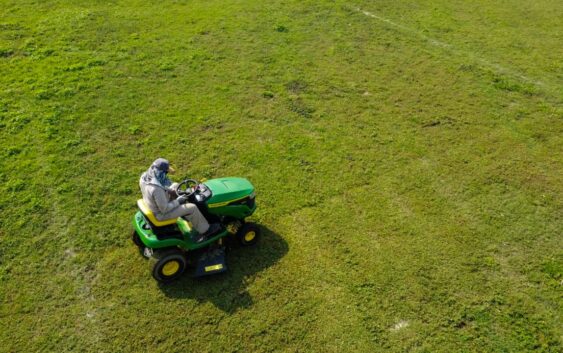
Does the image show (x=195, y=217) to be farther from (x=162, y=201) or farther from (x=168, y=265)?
(x=168, y=265)

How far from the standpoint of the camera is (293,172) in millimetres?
9758

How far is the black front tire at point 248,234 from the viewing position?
7.76 metres

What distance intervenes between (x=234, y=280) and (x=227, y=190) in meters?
1.58

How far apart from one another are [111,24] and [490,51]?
13.7 metres

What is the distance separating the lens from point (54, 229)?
Result: 8195 mm

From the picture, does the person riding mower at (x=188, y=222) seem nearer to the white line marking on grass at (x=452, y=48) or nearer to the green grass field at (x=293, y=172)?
the green grass field at (x=293, y=172)

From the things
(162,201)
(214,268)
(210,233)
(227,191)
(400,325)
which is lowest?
(400,325)

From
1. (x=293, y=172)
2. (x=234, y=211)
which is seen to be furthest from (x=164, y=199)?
(x=293, y=172)

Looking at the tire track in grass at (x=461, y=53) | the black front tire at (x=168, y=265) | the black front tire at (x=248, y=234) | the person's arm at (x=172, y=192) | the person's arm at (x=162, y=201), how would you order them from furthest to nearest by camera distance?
the tire track in grass at (x=461, y=53) < the black front tire at (x=248, y=234) < the person's arm at (x=172, y=192) < the black front tire at (x=168, y=265) < the person's arm at (x=162, y=201)

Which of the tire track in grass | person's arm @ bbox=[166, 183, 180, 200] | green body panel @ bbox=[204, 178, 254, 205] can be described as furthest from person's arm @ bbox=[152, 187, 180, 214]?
the tire track in grass

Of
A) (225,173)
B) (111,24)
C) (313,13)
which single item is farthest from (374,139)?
(111,24)

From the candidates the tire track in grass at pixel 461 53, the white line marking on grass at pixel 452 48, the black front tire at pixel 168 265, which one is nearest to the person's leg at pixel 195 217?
the black front tire at pixel 168 265

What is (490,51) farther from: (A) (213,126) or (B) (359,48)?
(A) (213,126)

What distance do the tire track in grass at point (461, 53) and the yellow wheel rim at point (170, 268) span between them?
12.3m
